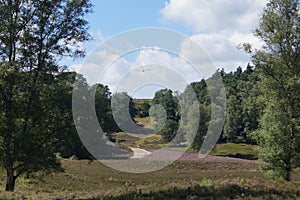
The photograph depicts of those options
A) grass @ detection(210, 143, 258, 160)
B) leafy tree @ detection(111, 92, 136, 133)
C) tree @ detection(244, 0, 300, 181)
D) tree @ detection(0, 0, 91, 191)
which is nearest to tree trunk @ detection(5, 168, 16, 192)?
tree @ detection(0, 0, 91, 191)

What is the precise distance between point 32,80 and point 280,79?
Result: 1763 centimetres

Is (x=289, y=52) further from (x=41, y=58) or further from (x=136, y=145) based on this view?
(x=136, y=145)

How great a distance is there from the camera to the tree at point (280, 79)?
2658 cm

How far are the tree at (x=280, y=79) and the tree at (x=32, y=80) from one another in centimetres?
1432

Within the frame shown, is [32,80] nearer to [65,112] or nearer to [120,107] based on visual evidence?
[65,112]

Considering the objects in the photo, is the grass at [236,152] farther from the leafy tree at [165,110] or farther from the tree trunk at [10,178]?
the tree trunk at [10,178]

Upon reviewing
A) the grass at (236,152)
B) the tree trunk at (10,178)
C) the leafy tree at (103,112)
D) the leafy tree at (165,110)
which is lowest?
the tree trunk at (10,178)

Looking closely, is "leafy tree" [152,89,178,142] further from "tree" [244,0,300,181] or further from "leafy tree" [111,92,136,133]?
"tree" [244,0,300,181]

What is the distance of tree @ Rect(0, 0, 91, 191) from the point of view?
1722cm

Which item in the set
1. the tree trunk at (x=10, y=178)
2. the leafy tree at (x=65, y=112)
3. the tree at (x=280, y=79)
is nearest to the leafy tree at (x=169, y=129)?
the tree at (x=280, y=79)

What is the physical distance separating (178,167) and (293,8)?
3028 cm

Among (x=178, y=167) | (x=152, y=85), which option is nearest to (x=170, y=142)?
(x=178, y=167)

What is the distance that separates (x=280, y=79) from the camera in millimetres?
26891

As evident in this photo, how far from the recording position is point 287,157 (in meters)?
27.2
